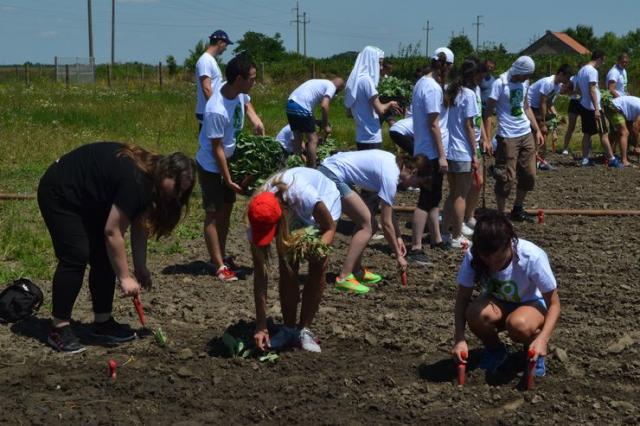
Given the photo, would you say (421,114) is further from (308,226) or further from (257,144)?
(308,226)

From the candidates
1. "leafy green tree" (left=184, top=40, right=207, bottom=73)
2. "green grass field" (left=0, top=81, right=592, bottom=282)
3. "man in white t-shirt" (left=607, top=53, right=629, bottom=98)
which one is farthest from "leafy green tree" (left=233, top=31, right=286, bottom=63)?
"man in white t-shirt" (left=607, top=53, right=629, bottom=98)

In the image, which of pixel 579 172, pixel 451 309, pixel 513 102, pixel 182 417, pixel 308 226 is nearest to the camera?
pixel 182 417

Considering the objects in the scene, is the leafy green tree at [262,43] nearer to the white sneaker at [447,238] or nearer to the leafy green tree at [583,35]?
the leafy green tree at [583,35]

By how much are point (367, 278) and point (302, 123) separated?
4189 mm

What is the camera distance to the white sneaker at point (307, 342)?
5.81 meters

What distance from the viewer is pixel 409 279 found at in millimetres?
7738

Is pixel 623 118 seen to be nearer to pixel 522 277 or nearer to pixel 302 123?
pixel 302 123

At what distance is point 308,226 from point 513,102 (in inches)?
212

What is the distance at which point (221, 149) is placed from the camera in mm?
7379

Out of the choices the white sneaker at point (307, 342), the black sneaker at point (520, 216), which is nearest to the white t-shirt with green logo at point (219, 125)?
the white sneaker at point (307, 342)

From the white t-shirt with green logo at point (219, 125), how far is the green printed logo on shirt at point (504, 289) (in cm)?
288

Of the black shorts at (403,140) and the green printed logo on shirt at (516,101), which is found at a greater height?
the green printed logo on shirt at (516,101)

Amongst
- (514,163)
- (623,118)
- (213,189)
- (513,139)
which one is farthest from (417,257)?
(623,118)

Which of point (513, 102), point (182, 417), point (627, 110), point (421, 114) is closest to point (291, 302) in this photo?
point (182, 417)
